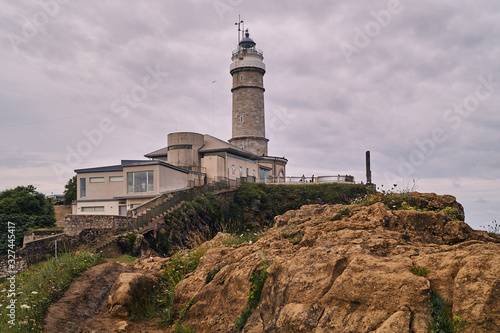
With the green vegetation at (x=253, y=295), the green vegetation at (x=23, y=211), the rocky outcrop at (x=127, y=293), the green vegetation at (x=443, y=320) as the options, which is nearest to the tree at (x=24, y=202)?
the green vegetation at (x=23, y=211)

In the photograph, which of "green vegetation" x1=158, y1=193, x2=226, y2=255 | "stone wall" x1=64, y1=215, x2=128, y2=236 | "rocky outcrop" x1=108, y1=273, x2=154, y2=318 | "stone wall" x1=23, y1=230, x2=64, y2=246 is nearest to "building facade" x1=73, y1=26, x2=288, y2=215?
"green vegetation" x1=158, y1=193, x2=226, y2=255

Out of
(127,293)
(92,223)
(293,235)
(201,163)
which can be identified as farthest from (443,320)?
(201,163)

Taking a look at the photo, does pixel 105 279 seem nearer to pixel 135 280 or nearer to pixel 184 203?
pixel 135 280

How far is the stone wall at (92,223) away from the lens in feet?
→ 80.3

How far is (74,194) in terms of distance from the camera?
1828 inches

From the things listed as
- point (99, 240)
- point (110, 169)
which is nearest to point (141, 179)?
point (110, 169)

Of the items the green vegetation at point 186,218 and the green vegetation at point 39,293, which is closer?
the green vegetation at point 39,293

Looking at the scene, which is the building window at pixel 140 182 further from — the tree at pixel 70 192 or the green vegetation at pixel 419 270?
the green vegetation at pixel 419 270

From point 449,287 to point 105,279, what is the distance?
27.9 ft

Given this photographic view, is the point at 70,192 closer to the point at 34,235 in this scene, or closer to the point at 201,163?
the point at 201,163

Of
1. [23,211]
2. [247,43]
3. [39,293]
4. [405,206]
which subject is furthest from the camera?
[247,43]

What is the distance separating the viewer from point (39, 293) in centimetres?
951

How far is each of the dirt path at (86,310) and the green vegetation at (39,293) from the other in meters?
0.17

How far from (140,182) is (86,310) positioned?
24876 millimetres
